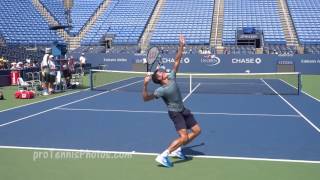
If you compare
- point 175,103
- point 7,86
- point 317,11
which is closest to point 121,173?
point 175,103

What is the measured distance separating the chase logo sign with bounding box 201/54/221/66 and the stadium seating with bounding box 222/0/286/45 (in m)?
4.04

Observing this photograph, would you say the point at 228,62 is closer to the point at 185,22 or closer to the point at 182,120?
the point at 185,22

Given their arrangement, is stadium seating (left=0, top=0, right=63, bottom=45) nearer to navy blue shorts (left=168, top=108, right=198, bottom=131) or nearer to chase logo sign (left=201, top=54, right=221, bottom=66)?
chase logo sign (left=201, top=54, right=221, bottom=66)

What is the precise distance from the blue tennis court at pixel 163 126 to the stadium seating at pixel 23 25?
23666 millimetres

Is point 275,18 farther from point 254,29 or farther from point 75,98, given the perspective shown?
point 75,98

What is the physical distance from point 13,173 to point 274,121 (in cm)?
770

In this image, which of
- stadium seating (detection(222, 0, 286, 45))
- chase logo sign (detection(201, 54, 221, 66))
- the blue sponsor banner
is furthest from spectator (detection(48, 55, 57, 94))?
stadium seating (detection(222, 0, 286, 45))

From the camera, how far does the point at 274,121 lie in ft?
41.0

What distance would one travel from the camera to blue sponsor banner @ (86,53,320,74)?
34.2m

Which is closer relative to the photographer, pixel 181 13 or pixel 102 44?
pixel 102 44

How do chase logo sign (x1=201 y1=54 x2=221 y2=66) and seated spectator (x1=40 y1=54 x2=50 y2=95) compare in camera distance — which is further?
chase logo sign (x1=201 y1=54 x2=221 y2=66)

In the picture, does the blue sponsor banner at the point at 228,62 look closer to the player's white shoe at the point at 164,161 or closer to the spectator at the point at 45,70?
the spectator at the point at 45,70

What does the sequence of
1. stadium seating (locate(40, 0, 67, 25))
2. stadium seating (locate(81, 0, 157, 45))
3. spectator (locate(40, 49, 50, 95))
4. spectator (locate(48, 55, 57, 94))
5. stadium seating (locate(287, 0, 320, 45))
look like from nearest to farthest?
spectator (locate(40, 49, 50, 95)), spectator (locate(48, 55, 57, 94)), stadium seating (locate(287, 0, 320, 45)), stadium seating (locate(81, 0, 157, 45)), stadium seating (locate(40, 0, 67, 25))

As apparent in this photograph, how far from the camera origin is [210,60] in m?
35.1
